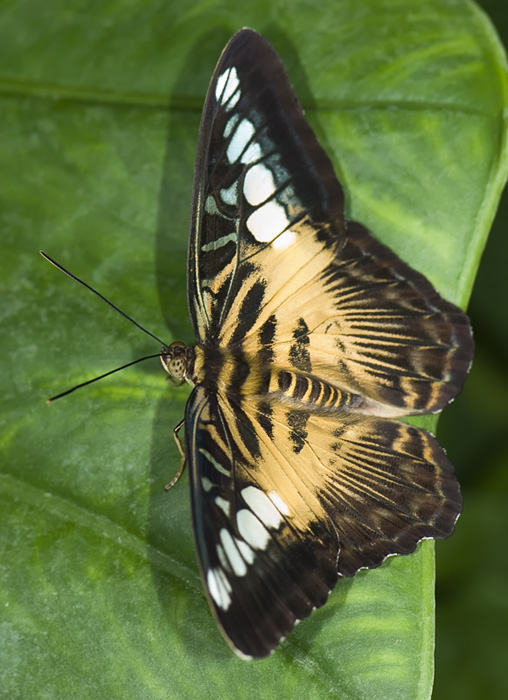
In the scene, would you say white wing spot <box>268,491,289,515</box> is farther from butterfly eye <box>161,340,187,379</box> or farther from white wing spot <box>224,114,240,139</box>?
white wing spot <box>224,114,240,139</box>

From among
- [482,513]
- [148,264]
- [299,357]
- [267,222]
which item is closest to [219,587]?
[299,357]

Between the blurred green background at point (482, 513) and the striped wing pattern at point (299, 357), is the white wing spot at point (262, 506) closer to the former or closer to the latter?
the striped wing pattern at point (299, 357)

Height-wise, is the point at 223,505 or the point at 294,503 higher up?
the point at 223,505

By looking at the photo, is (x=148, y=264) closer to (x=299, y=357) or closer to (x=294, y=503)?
(x=299, y=357)

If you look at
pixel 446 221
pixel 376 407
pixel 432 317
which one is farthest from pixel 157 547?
pixel 446 221

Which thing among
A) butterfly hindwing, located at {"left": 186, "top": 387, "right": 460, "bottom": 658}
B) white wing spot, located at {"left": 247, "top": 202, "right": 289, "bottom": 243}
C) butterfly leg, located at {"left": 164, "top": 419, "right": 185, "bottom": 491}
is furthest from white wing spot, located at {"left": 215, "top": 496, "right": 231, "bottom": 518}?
white wing spot, located at {"left": 247, "top": 202, "right": 289, "bottom": 243}
